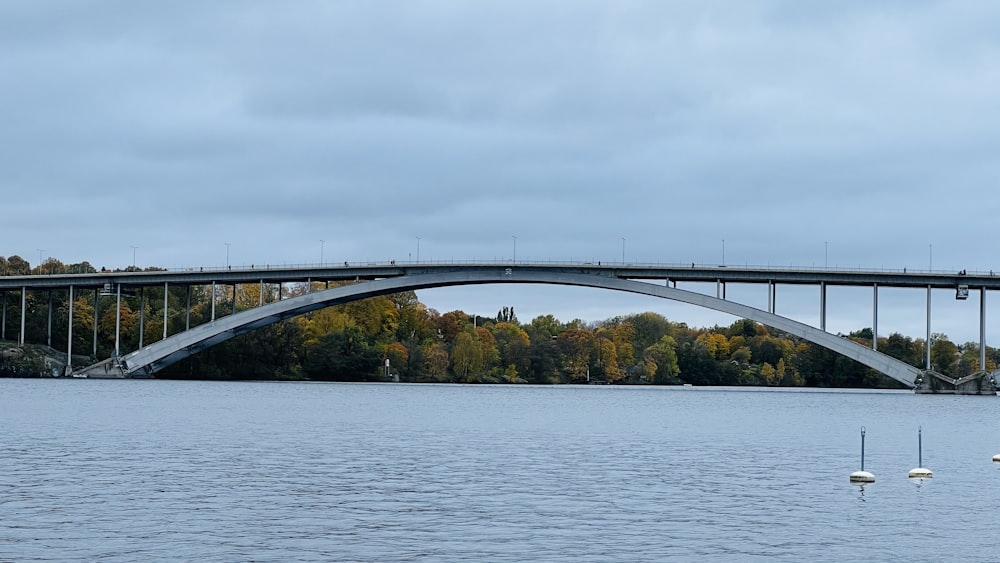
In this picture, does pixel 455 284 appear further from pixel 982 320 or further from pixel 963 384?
pixel 982 320

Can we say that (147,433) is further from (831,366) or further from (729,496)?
(831,366)

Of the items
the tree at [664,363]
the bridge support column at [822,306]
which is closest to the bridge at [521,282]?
the bridge support column at [822,306]

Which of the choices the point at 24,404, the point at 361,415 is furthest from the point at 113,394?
the point at 361,415

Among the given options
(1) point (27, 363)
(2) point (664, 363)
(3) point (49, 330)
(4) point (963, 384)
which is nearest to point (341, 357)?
(3) point (49, 330)

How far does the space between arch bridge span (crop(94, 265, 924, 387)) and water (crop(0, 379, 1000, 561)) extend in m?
49.1

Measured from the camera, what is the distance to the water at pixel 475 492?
21781 mm

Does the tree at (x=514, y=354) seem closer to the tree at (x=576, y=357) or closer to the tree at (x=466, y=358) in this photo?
the tree at (x=576, y=357)

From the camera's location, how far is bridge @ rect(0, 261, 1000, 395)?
107 m

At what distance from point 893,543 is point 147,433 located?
2984 cm

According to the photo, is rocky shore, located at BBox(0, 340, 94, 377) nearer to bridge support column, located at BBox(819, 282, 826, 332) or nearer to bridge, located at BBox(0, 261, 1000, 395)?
bridge, located at BBox(0, 261, 1000, 395)

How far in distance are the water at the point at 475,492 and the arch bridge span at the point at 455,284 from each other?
1932 inches

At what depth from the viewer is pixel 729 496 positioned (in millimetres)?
29250

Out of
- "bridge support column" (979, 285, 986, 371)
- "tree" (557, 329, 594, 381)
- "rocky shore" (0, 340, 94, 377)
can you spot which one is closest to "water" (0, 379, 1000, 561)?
"bridge support column" (979, 285, 986, 371)

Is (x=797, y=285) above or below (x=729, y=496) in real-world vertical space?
above
